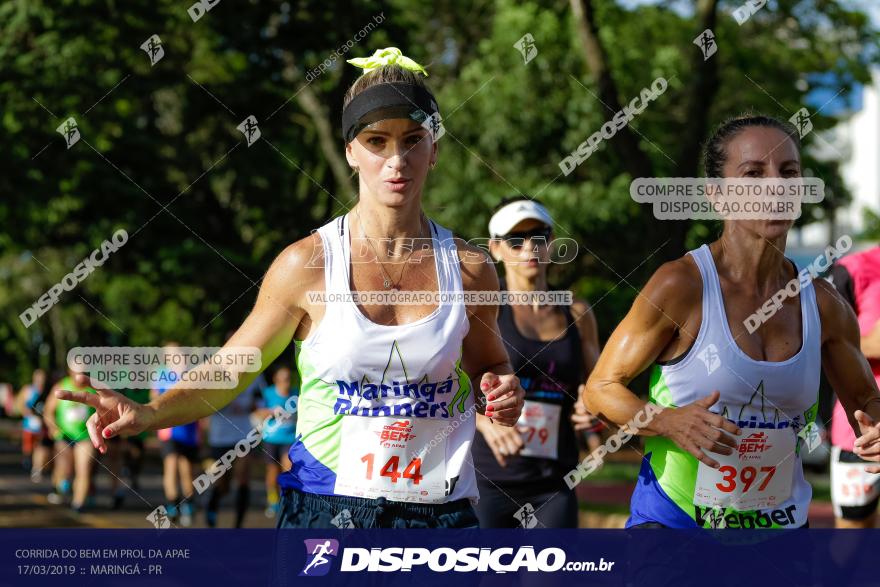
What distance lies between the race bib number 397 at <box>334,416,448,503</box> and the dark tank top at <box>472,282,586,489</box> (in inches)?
90.7

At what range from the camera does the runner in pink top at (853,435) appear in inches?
237

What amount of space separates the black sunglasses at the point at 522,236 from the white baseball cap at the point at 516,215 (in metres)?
0.03

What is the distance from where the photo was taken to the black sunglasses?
20.1 ft

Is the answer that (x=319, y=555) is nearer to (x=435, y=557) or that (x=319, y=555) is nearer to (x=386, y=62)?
(x=435, y=557)

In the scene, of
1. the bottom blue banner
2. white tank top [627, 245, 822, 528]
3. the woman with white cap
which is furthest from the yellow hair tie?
the woman with white cap

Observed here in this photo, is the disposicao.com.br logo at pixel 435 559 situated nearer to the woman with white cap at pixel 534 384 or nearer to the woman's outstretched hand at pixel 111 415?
the woman's outstretched hand at pixel 111 415

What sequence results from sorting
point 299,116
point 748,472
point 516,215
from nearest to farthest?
point 748,472, point 516,215, point 299,116

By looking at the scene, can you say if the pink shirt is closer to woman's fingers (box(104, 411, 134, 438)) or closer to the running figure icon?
the running figure icon

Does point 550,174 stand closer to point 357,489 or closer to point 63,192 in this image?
point 63,192

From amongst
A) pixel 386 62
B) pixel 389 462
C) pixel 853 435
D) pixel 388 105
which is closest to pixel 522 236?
pixel 853 435

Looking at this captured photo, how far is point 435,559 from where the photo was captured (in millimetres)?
3410

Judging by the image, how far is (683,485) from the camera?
3771 mm

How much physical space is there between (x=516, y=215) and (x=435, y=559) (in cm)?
289

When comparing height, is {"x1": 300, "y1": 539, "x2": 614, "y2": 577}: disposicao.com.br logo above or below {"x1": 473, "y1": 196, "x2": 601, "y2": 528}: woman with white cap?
below
